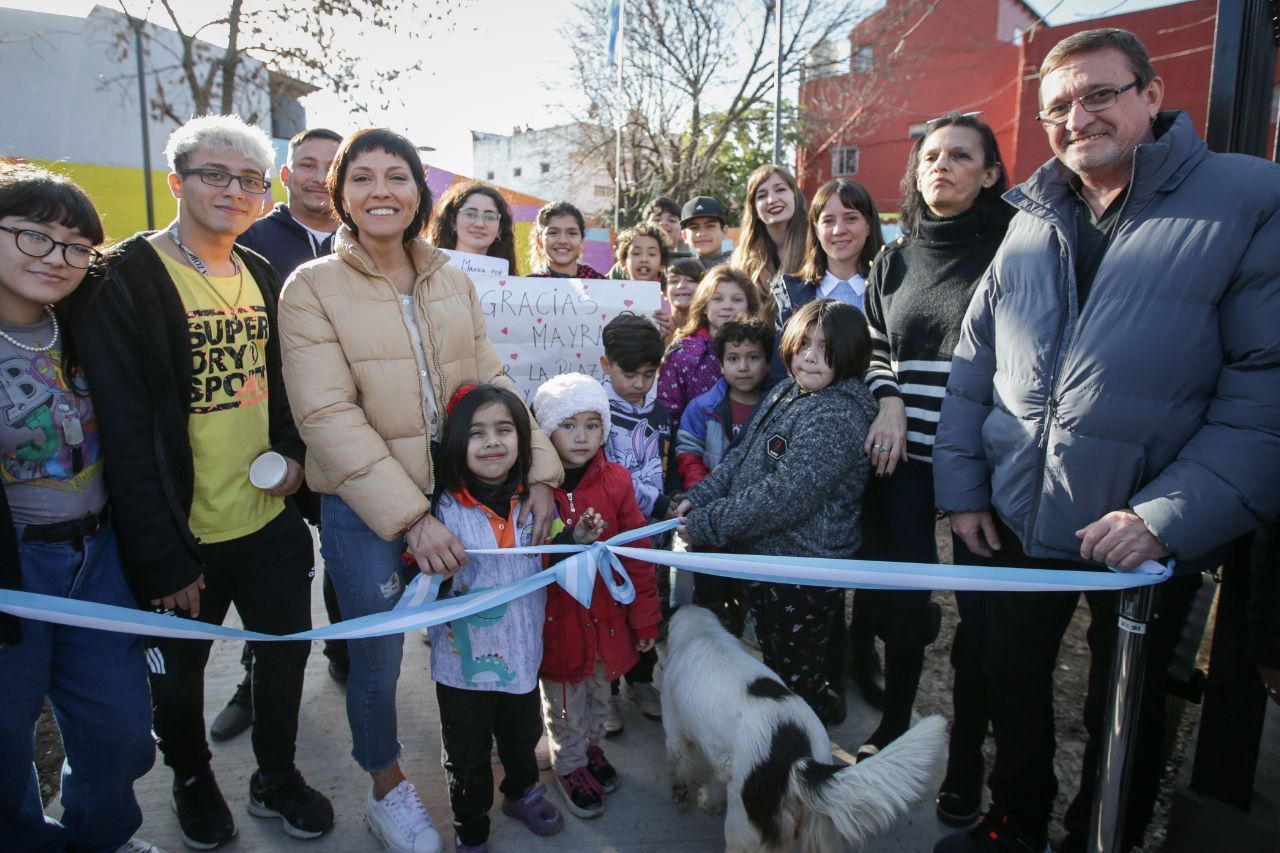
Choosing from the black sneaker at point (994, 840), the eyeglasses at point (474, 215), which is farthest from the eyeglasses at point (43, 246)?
the black sneaker at point (994, 840)

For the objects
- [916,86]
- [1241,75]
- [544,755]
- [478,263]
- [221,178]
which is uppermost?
[916,86]

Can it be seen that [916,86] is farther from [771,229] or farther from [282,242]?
[282,242]

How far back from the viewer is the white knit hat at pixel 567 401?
2641mm

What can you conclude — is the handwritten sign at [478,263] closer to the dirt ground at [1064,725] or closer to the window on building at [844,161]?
the dirt ground at [1064,725]

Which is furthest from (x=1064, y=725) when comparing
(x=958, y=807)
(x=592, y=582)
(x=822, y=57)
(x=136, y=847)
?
(x=822, y=57)

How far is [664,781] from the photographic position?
288 centimetres

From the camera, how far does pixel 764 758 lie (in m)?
2.15

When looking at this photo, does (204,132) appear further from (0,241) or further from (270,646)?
(270,646)

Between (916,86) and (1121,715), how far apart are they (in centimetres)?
2651

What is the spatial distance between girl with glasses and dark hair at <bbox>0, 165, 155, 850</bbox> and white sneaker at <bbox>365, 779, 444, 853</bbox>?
0.75m

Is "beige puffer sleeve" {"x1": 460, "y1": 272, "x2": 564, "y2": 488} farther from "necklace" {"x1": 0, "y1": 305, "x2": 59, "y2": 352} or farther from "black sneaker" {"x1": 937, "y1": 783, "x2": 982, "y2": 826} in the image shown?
"black sneaker" {"x1": 937, "y1": 783, "x2": 982, "y2": 826}

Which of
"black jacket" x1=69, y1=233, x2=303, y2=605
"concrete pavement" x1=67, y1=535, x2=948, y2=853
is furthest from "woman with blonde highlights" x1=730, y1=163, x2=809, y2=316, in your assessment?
"black jacket" x1=69, y1=233, x2=303, y2=605

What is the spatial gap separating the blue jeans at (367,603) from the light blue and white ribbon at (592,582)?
0.44 feet

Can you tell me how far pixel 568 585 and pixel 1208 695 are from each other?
2.09 meters
